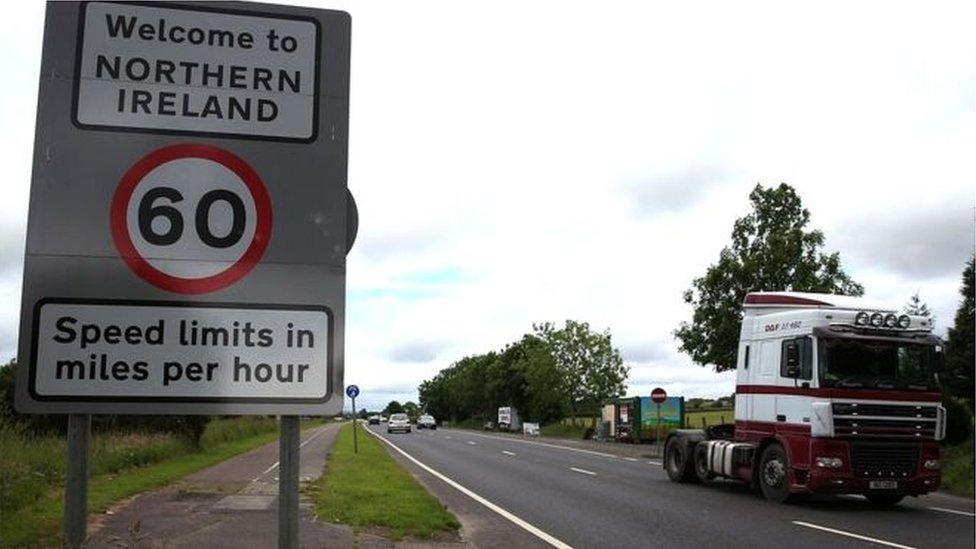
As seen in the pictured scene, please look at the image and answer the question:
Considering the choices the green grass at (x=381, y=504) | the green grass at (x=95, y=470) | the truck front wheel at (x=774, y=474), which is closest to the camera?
the green grass at (x=95, y=470)

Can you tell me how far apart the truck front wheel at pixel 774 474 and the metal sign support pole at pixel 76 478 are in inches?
572

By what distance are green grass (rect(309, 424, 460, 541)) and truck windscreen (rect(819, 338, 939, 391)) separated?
7016mm

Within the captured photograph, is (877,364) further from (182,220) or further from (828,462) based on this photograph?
(182,220)

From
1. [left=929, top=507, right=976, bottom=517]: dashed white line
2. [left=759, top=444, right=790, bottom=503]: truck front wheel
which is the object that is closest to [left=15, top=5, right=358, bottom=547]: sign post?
[left=759, top=444, right=790, bottom=503]: truck front wheel

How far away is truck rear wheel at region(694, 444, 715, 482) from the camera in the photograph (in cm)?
1902

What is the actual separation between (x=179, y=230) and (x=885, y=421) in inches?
581

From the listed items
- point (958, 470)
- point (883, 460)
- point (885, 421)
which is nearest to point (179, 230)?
point (885, 421)

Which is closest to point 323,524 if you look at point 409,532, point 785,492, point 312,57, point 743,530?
point 409,532

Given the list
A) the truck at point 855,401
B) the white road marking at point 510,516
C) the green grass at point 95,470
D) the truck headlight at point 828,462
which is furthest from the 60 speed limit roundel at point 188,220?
the truck headlight at point 828,462

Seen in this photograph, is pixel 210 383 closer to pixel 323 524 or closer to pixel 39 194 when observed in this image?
pixel 39 194

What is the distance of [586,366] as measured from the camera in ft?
249

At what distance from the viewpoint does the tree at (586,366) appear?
243 feet

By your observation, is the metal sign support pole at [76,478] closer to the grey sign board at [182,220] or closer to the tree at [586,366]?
the grey sign board at [182,220]

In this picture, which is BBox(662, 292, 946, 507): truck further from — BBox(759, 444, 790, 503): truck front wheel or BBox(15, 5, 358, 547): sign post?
BBox(15, 5, 358, 547): sign post
